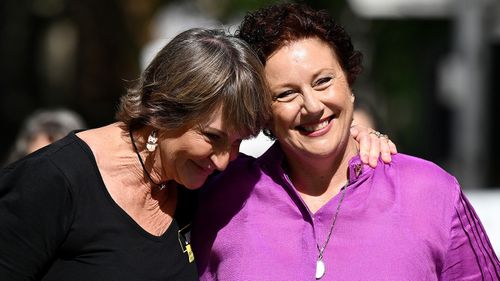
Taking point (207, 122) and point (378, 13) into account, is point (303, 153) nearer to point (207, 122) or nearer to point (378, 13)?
point (207, 122)

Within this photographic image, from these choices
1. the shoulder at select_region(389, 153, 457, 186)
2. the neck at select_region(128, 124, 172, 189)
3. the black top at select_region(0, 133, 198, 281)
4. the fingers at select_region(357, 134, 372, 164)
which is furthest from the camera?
the fingers at select_region(357, 134, 372, 164)

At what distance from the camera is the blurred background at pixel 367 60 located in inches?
378

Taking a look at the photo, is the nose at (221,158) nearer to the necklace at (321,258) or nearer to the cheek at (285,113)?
the cheek at (285,113)

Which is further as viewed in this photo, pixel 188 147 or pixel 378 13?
pixel 378 13

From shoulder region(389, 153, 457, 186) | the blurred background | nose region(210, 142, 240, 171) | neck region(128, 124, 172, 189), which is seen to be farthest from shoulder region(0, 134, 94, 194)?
the blurred background

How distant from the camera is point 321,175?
357cm

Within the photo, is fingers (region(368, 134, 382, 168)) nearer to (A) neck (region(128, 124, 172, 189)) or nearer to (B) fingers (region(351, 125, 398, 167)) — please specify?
(B) fingers (region(351, 125, 398, 167))

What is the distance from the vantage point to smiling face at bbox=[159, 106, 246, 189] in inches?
127

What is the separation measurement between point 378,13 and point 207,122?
8623mm

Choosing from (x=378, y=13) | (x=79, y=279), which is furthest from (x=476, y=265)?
(x=378, y=13)

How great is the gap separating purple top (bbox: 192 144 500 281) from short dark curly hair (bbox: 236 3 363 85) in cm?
41

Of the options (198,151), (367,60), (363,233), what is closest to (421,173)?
(363,233)

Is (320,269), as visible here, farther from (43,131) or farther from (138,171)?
(43,131)

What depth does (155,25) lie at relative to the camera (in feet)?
43.0
